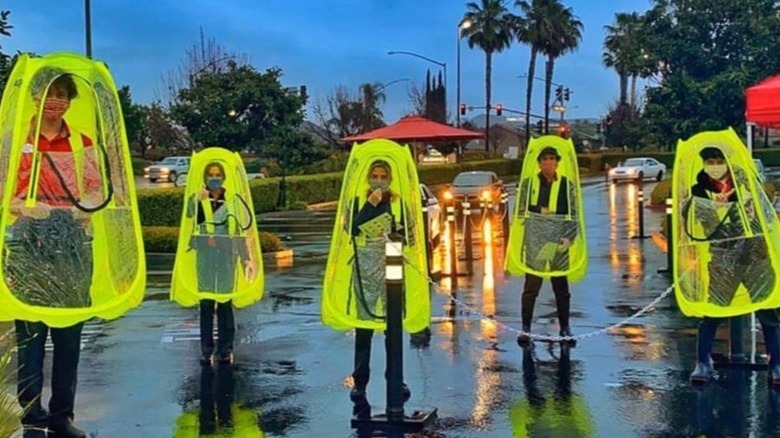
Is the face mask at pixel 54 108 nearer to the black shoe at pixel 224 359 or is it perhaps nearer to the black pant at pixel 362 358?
the black pant at pixel 362 358

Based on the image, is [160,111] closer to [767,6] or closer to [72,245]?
[767,6]

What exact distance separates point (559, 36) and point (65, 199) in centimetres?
7315

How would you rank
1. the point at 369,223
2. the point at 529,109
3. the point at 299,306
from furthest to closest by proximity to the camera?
the point at 529,109
the point at 299,306
the point at 369,223

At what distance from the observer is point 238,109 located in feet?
127

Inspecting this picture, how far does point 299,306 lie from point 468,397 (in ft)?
17.5

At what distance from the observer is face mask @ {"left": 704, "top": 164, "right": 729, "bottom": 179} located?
7.93 meters

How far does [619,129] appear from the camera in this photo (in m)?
94.6

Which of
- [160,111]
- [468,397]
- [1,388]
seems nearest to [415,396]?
[468,397]

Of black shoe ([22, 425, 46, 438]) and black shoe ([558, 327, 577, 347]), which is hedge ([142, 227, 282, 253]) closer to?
black shoe ([558, 327, 577, 347])

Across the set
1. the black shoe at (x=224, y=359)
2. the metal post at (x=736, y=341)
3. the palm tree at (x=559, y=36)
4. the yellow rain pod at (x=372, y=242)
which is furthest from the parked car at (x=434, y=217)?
the palm tree at (x=559, y=36)

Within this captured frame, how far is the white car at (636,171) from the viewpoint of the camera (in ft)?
175

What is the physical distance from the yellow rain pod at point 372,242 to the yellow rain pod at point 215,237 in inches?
63.5

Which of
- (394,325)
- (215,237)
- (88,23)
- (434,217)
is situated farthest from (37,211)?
(88,23)

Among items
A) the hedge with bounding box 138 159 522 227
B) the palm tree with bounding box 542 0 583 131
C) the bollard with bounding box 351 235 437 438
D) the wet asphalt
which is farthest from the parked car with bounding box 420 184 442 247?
the palm tree with bounding box 542 0 583 131
